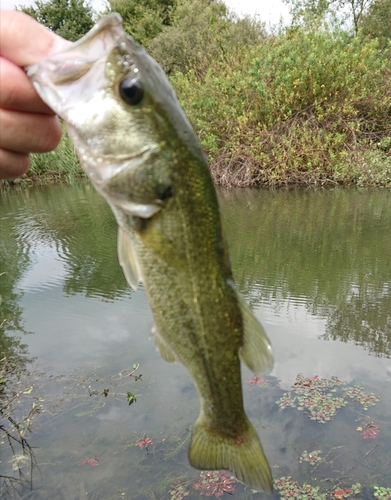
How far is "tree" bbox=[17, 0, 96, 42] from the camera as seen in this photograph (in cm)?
3734

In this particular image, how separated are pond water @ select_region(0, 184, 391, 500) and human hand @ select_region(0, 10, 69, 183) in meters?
2.68

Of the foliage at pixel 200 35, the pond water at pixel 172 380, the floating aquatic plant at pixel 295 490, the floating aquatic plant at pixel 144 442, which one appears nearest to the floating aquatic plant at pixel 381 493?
the pond water at pixel 172 380

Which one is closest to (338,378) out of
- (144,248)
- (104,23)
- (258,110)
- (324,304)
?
(324,304)

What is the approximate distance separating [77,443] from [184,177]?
9.89ft

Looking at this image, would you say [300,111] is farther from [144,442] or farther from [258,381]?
[144,442]

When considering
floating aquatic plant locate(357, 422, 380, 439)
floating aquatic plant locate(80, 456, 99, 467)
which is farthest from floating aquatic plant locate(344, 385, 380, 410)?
floating aquatic plant locate(80, 456, 99, 467)

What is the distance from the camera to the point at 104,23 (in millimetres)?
1227

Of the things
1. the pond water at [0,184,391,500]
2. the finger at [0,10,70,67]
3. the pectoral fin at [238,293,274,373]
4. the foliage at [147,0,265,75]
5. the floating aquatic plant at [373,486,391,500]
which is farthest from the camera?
the foliage at [147,0,265,75]

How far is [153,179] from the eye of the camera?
125 cm

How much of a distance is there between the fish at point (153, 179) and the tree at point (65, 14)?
4032 cm

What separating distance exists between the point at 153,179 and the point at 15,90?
0.41 metres

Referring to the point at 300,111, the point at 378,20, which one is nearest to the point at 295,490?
the point at 300,111

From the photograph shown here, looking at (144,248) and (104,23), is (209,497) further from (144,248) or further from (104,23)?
(104,23)

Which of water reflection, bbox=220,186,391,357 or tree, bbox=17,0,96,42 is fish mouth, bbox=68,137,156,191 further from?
tree, bbox=17,0,96,42
